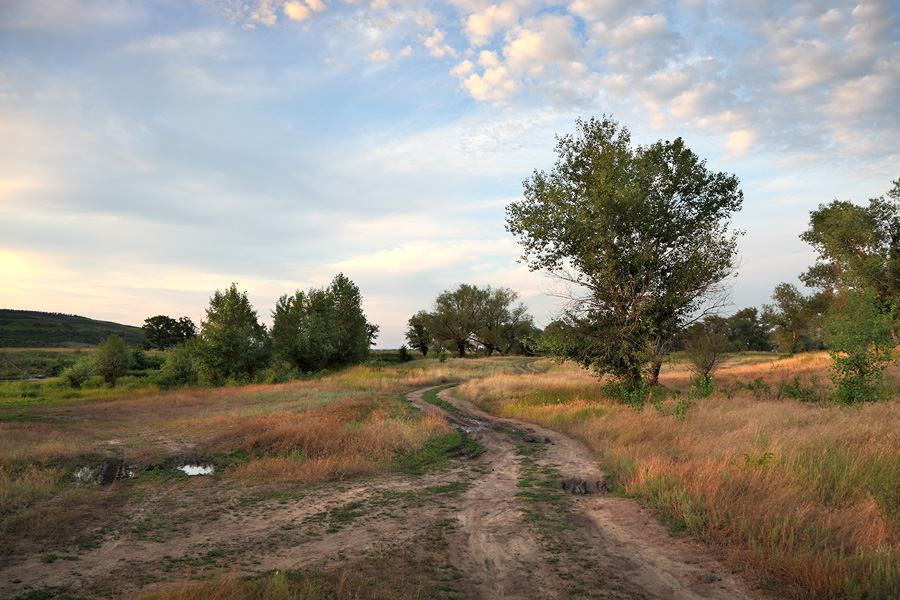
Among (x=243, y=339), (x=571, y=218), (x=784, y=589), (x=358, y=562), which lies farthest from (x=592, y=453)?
(x=243, y=339)

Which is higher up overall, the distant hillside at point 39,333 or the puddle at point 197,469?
the distant hillside at point 39,333

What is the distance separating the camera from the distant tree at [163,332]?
8675 centimetres

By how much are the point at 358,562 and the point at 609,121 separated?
1896cm

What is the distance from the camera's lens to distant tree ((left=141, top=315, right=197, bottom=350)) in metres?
86.8

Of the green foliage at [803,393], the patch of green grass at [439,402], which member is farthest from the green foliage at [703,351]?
the patch of green grass at [439,402]

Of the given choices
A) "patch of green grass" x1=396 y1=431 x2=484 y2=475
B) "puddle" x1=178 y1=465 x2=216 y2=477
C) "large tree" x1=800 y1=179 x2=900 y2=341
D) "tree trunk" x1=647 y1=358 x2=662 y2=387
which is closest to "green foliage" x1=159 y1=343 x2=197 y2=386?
"puddle" x1=178 y1=465 x2=216 y2=477

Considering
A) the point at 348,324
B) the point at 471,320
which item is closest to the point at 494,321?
the point at 471,320

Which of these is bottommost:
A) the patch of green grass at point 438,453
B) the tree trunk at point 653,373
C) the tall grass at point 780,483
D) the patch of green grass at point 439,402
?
the patch of green grass at point 439,402

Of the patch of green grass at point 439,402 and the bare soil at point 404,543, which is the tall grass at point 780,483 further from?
the patch of green grass at point 439,402

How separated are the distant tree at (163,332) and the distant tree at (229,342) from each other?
55.2 metres

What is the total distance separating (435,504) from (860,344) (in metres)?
15.1

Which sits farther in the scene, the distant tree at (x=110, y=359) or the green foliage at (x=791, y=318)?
the green foliage at (x=791, y=318)

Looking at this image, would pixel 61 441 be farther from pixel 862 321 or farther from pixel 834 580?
pixel 862 321

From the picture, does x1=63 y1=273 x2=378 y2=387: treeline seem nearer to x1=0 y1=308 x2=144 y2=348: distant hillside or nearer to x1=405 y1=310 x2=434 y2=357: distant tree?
x1=405 y1=310 x2=434 y2=357: distant tree
